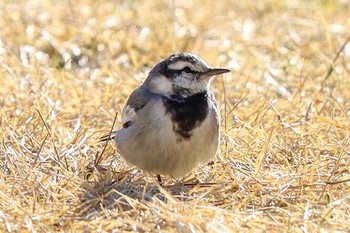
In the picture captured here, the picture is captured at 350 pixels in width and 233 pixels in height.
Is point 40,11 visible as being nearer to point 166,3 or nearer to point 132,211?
point 166,3

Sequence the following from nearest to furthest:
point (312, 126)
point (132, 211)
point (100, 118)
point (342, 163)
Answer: point (132, 211)
point (342, 163)
point (312, 126)
point (100, 118)

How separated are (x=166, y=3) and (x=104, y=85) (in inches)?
109

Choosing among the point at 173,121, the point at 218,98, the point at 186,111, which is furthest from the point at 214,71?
the point at 218,98

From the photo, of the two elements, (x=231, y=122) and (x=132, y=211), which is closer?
(x=132, y=211)

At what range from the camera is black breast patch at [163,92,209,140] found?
19.0ft

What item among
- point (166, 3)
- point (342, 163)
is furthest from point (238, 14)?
point (342, 163)

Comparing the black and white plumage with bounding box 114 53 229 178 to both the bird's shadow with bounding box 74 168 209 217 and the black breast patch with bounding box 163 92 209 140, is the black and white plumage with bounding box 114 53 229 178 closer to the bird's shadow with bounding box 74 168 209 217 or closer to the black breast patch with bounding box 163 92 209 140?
the black breast patch with bounding box 163 92 209 140

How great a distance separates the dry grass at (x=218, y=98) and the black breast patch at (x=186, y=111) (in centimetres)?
37

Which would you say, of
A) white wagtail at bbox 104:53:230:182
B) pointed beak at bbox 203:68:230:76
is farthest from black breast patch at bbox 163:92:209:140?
pointed beak at bbox 203:68:230:76

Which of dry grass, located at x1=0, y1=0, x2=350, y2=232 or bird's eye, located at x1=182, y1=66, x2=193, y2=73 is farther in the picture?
bird's eye, located at x1=182, y1=66, x2=193, y2=73

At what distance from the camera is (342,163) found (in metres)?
6.05

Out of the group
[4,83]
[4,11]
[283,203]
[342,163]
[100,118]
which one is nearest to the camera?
[283,203]

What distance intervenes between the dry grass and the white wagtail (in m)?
0.17

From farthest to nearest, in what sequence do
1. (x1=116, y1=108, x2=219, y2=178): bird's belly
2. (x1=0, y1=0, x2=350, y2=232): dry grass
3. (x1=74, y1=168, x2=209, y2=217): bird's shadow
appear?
(x1=116, y1=108, x2=219, y2=178): bird's belly < (x1=74, y1=168, x2=209, y2=217): bird's shadow < (x1=0, y1=0, x2=350, y2=232): dry grass
